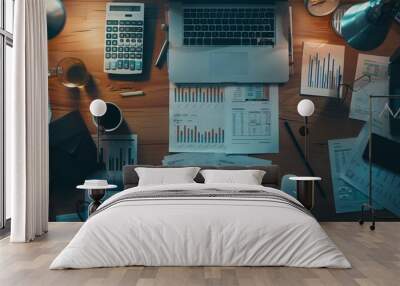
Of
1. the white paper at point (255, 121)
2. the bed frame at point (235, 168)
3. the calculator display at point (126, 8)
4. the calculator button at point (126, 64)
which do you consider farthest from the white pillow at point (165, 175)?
the calculator display at point (126, 8)

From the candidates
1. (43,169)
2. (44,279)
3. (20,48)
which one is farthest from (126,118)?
(44,279)

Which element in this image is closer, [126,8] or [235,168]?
[235,168]

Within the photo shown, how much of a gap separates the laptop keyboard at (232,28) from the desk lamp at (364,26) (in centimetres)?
91

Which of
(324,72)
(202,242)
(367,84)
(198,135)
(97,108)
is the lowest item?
(202,242)

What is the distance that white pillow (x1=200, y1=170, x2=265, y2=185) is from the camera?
6219mm

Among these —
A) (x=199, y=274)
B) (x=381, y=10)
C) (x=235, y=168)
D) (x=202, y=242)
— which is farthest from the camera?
(x=381, y=10)

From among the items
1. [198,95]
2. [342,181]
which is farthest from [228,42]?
[342,181]

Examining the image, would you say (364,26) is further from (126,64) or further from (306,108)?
(126,64)

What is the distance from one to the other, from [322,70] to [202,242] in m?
3.48

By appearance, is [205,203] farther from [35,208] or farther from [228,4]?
Result: [228,4]

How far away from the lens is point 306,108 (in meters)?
6.59

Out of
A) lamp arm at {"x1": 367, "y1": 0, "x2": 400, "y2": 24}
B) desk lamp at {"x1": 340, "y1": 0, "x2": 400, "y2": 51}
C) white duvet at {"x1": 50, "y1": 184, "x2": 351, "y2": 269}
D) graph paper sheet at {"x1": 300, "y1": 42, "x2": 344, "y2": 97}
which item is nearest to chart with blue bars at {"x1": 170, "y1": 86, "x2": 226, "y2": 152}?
graph paper sheet at {"x1": 300, "y1": 42, "x2": 344, "y2": 97}

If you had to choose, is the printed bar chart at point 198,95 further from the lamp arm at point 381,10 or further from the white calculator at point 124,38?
the lamp arm at point 381,10

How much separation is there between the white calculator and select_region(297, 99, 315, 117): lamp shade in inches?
76.9
